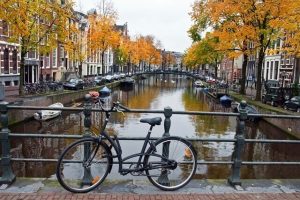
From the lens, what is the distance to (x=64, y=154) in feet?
15.2

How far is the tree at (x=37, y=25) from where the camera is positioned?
21.2 metres

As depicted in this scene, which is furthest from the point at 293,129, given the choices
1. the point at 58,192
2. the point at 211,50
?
the point at 211,50

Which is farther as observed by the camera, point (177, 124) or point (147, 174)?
point (177, 124)

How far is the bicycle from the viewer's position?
4777 mm

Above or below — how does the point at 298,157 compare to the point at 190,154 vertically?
below

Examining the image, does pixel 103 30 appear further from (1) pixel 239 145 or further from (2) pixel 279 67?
(1) pixel 239 145

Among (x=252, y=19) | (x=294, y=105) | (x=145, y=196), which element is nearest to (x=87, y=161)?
(x=145, y=196)

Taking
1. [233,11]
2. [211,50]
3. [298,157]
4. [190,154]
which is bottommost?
[298,157]

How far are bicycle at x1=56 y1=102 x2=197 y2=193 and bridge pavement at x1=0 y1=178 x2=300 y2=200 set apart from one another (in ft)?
0.49

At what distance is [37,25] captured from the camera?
24.9 meters

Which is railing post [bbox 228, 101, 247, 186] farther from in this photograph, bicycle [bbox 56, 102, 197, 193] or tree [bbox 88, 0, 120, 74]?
tree [bbox 88, 0, 120, 74]

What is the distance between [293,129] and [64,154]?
16023mm

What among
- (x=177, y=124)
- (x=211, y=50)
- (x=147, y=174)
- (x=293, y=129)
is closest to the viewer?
(x=147, y=174)

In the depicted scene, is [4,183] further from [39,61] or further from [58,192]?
[39,61]
